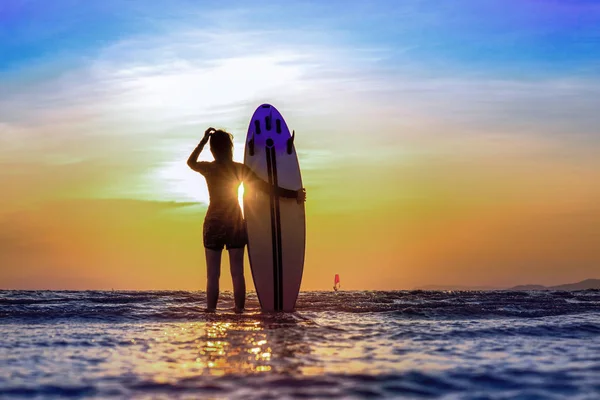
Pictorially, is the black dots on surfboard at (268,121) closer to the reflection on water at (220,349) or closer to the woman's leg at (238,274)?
the woman's leg at (238,274)

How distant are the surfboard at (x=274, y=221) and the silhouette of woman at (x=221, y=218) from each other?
743mm

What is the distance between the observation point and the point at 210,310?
892cm

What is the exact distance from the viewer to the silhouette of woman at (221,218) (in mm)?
8812

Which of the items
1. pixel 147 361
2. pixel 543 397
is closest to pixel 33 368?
pixel 147 361

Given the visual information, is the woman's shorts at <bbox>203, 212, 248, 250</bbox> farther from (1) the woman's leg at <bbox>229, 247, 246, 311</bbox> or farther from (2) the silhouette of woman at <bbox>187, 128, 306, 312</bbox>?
(1) the woman's leg at <bbox>229, 247, 246, 311</bbox>

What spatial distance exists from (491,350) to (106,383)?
9.55 feet

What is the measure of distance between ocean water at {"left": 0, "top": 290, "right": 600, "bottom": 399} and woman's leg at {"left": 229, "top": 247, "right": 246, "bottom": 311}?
100 cm

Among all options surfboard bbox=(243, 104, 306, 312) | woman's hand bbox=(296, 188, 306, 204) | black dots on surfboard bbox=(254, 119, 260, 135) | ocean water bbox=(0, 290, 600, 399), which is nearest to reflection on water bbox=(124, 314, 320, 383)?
ocean water bbox=(0, 290, 600, 399)

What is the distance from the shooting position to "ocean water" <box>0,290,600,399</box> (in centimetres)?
364

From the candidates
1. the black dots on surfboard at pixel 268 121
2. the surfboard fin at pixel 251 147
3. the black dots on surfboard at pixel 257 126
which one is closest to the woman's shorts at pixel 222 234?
the surfboard fin at pixel 251 147

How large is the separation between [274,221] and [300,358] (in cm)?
530

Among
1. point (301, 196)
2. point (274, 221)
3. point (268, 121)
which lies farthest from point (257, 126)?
Result: point (274, 221)

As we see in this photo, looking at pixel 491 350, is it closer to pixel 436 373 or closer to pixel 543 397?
pixel 436 373

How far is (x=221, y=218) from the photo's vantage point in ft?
29.0
